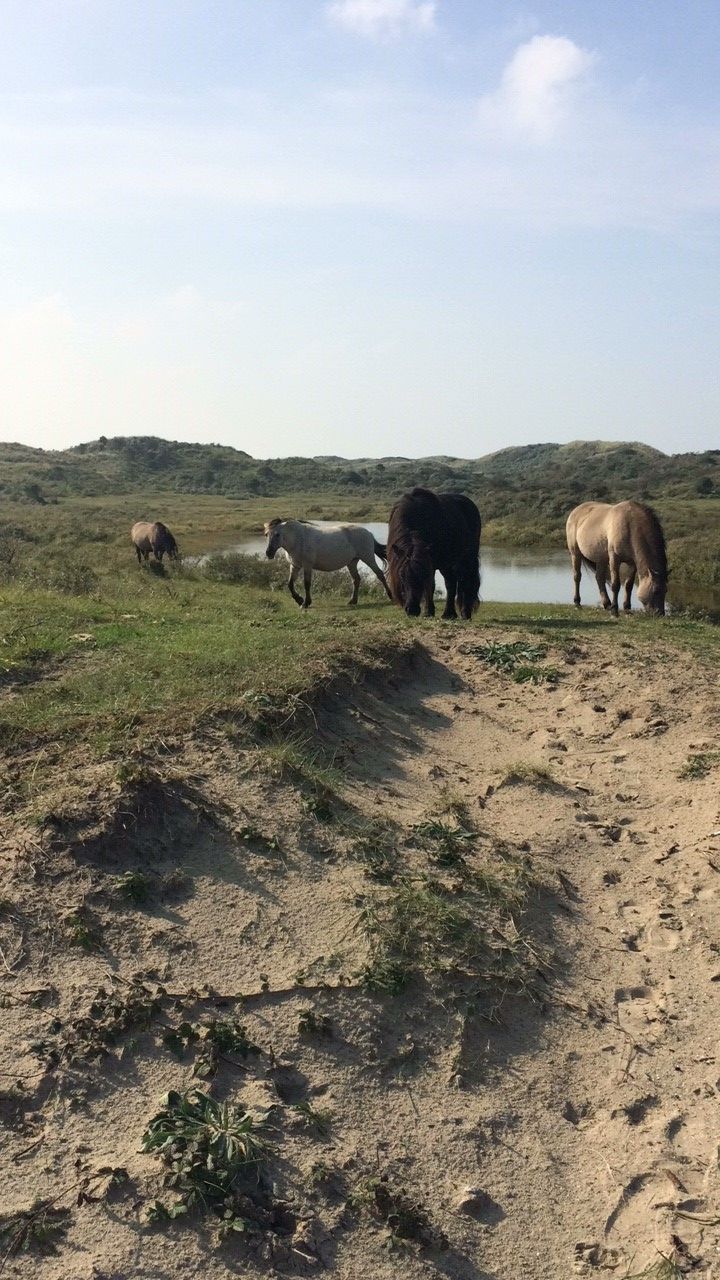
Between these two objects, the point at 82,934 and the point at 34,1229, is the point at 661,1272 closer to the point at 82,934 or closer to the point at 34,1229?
the point at 34,1229

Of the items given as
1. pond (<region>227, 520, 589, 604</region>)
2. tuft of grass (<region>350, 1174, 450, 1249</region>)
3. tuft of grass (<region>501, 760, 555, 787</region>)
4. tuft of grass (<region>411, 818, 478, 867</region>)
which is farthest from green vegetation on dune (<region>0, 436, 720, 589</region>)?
tuft of grass (<region>350, 1174, 450, 1249</region>)

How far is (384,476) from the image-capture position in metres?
91.5

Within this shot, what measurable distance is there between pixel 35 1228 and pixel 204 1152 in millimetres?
628

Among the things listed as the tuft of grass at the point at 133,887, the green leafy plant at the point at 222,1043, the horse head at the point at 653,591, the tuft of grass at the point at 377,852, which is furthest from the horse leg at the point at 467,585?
the green leafy plant at the point at 222,1043

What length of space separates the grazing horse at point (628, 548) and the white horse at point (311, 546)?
341 cm

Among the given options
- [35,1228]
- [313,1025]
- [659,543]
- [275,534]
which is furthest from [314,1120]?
[275,534]

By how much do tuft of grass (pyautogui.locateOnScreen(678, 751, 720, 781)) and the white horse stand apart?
29.6 ft

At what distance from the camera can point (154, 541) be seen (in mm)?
24203

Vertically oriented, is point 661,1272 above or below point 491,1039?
below

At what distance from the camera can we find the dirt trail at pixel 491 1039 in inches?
142

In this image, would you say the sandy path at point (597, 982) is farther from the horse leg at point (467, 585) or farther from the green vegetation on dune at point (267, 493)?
the green vegetation on dune at point (267, 493)

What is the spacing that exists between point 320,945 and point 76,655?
3891 millimetres

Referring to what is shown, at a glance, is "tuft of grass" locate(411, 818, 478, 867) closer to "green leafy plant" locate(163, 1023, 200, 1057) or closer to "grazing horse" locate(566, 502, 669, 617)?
"green leafy plant" locate(163, 1023, 200, 1057)

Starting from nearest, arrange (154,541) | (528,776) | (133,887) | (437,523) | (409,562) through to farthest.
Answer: (133,887) → (528,776) → (409,562) → (437,523) → (154,541)
